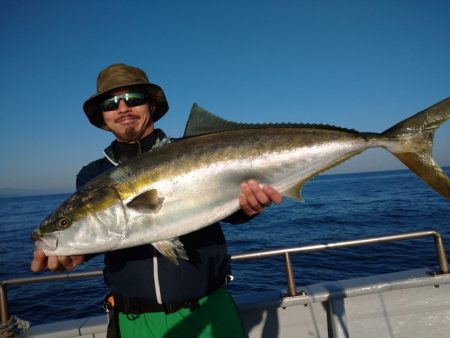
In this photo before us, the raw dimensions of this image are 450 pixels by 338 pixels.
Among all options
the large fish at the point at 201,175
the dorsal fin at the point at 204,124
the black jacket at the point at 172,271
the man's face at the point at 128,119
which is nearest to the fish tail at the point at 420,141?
the large fish at the point at 201,175

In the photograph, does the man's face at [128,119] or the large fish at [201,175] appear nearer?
the large fish at [201,175]

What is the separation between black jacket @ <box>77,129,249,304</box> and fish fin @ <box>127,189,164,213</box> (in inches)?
21.4

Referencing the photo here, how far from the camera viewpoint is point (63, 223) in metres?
2.70

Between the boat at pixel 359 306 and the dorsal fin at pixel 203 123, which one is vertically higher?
the dorsal fin at pixel 203 123

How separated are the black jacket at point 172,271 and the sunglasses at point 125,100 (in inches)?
65.4

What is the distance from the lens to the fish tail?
296cm

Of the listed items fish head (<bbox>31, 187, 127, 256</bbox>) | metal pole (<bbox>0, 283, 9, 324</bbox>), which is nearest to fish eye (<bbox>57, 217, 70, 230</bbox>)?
fish head (<bbox>31, 187, 127, 256</bbox>)

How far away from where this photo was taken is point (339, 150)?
3.28m

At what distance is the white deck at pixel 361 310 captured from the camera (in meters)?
4.54

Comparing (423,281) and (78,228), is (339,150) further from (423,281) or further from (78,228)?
(423,281)

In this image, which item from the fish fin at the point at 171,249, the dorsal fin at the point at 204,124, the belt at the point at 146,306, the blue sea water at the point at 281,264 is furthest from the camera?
the blue sea water at the point at 281,264

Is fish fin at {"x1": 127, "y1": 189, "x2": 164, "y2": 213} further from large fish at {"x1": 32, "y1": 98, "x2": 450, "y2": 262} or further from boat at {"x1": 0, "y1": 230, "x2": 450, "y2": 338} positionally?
boat at {"x1": 0, "y1": 230, "x2": 450, "y2": 338}

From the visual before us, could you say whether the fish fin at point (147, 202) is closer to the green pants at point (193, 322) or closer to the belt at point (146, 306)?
the belt at point (146, 306)

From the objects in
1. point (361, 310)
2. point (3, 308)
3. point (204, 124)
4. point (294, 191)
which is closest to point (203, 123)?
point (204, 124)
